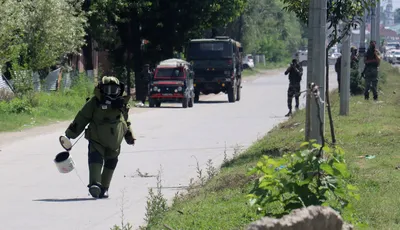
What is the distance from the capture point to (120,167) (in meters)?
15.4

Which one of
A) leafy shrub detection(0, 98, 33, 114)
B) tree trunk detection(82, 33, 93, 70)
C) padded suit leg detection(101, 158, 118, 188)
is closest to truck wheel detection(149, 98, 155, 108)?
tree trunk detection(82, 33, 93, 70)

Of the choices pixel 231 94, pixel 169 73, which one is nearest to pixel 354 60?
pixel 231 94

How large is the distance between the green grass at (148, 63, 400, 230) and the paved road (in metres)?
0.83

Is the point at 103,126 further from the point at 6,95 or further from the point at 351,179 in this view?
the point at 6,95

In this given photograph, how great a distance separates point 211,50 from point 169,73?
162 inches

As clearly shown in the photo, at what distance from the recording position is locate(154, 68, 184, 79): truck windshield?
3512 cm

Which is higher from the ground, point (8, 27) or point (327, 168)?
point (8, 27)

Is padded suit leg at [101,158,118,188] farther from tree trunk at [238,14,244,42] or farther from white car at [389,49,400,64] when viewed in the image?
white car at [389,49,400,64]

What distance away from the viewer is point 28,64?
30281 mm

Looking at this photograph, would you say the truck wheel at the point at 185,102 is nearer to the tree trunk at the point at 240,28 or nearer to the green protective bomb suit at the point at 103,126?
the green protective bomb suit at the point at 103,126

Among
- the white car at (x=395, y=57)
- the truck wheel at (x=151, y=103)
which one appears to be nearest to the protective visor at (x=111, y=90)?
the truck wheel at (x=151, y=103)

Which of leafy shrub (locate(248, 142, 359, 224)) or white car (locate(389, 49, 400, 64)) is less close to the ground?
leafy shrub (locate(248, 142, 359, 224))

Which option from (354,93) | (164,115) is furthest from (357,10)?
(354,93)

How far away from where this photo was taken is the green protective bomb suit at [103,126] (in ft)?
36.3
